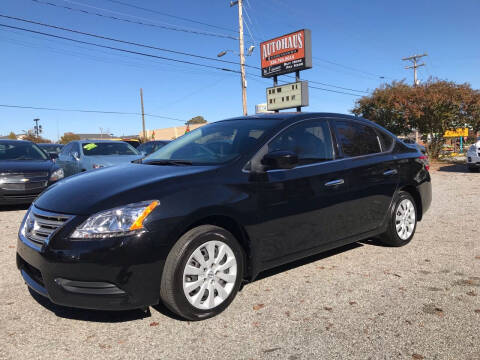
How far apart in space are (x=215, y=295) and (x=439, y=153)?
23868 millimetres

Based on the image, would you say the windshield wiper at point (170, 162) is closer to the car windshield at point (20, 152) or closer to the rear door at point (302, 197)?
the rear door at point (302, 197)

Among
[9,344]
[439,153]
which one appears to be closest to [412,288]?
[9,344]

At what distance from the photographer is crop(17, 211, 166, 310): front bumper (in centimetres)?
266

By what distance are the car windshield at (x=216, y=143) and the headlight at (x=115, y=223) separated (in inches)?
35.8

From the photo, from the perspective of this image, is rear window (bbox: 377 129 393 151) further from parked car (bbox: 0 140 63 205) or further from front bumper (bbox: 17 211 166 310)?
parked car (bbox: 0 140 63 205)

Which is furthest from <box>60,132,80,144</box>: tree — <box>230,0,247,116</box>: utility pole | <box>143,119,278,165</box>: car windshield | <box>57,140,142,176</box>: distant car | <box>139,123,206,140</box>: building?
<box>143,119,278,165</box>: car windshield

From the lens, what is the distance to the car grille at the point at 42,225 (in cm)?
283

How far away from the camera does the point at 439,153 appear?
77.7ft

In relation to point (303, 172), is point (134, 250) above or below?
below

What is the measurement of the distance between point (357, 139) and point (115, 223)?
2.90 m

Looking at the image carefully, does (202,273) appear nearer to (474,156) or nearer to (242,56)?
(474,156)

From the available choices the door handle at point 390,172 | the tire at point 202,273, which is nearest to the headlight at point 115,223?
the tire at point 202,273

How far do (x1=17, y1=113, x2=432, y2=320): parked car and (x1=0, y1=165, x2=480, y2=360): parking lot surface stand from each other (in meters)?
0.27

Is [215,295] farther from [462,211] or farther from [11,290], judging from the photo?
[462,211]
